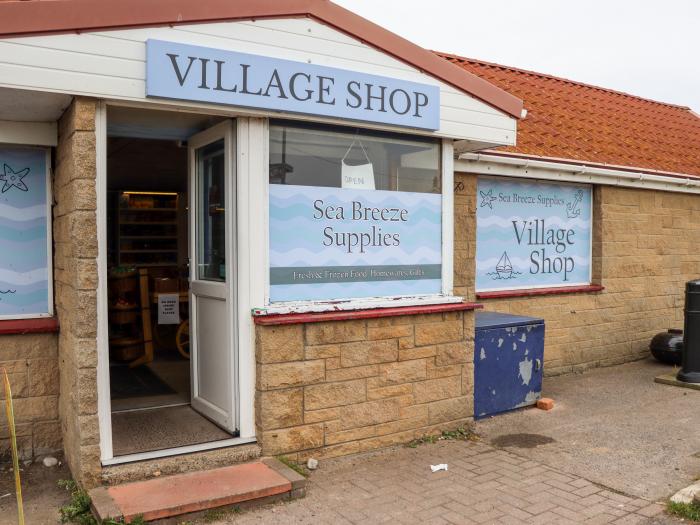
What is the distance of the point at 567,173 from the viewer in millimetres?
8219

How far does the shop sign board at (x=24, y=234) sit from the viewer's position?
5039 millimetres

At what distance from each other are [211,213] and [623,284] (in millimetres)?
6203

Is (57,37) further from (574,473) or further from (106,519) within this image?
(574,473)

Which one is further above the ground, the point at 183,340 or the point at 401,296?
the point at 401,296

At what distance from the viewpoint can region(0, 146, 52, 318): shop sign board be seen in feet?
16.5

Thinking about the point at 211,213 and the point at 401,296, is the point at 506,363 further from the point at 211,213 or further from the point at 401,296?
the point at 211,213

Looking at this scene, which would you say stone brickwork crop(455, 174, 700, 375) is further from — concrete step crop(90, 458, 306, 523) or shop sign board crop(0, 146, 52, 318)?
shop sign board crop(0, 146, 52, 318)

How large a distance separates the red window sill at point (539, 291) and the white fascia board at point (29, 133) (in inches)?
188

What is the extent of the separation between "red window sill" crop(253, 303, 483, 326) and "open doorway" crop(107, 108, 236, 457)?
0.53 meters

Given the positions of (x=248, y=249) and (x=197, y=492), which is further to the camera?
(x=248, y=249)

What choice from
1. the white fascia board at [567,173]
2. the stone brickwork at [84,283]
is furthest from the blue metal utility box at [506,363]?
the stone brickwork at [84,283]

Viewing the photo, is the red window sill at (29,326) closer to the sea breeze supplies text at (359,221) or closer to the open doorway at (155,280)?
the open doorway at (155,280)

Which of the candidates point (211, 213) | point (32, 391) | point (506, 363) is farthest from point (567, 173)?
point (32, 391)

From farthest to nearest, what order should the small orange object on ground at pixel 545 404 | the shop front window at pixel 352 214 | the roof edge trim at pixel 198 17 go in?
1. the small orange object on ground at pixel 545 404
2. the shop front window at pixel 352 214
3. the roof edge trim at pixel 198 17
